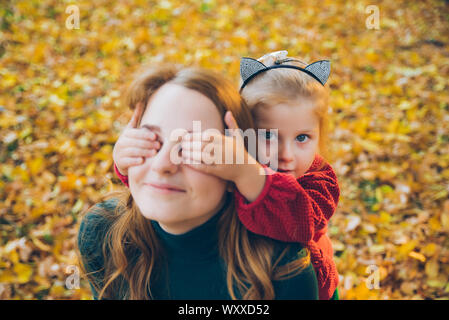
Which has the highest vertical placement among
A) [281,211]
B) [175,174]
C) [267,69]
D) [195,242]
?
[267,69]

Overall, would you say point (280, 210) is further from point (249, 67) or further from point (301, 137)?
point (249, 67)

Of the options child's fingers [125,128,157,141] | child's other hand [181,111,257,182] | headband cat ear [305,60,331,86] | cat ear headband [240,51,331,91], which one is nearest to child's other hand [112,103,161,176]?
child's fingers [125,128,157,141]

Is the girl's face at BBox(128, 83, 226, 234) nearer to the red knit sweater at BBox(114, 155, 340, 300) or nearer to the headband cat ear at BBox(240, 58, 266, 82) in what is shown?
the red knit sweater at BBox(114, 155, 340, 300)

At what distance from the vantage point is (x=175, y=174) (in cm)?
104

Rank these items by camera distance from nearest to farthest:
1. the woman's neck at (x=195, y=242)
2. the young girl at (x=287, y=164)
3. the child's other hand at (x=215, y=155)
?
the child's other hand at (x=215, y=155), the young girl at (x=287, y=164), the woman's neck at (x=195, y=242)

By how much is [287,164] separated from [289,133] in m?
0.12

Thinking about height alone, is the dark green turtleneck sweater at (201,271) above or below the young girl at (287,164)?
below

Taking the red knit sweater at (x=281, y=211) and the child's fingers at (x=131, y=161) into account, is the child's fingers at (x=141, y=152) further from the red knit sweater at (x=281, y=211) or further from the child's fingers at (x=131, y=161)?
the red knit sweater at (x=281, y=211)

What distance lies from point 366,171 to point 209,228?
7.72 ft

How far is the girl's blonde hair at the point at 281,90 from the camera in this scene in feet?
4.37

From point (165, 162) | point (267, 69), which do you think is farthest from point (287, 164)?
point (165, 162)

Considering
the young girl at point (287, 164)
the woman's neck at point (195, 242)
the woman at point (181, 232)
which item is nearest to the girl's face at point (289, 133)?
the young girl at point (287, 164)

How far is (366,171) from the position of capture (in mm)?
3160
